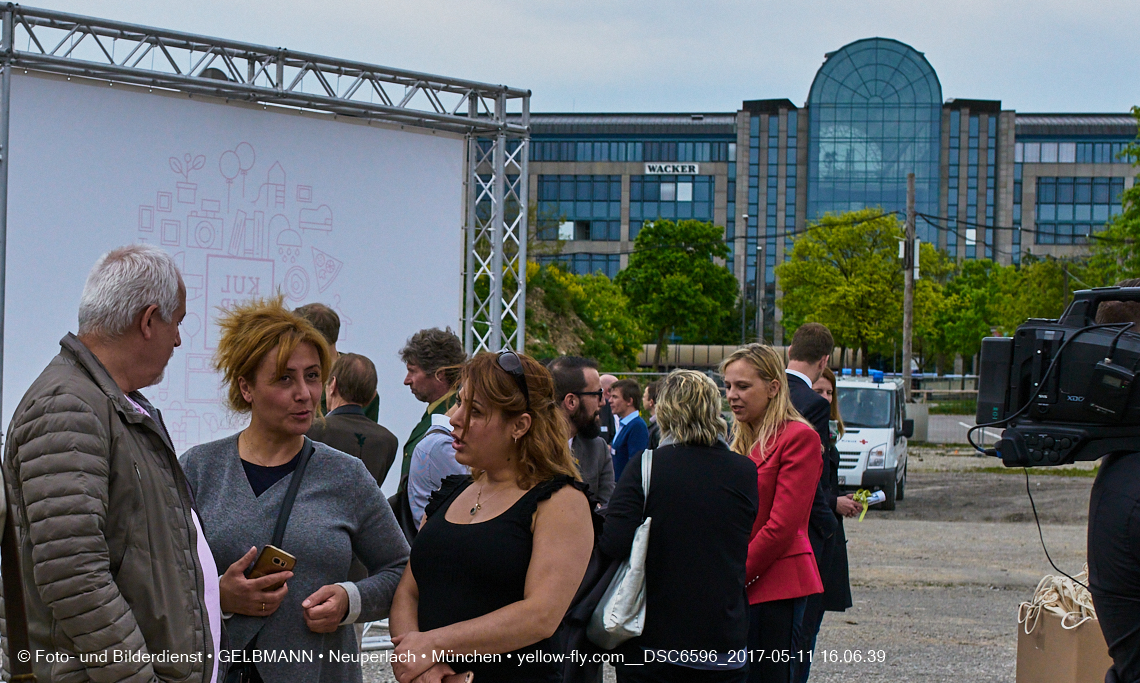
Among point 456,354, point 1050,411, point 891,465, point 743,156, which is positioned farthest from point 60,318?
point 743,156

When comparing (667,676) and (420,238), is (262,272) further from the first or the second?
(667,676)

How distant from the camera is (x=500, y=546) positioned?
2820 millimetres

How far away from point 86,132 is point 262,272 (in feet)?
6.26

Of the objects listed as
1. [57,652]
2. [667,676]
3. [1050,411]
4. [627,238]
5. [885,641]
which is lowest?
[885,641]

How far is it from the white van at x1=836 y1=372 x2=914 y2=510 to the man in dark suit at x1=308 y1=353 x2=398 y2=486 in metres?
11.2

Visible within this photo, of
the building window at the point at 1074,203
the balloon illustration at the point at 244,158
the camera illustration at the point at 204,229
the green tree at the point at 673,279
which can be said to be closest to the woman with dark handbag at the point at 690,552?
the camera illustration at the point at 204,229

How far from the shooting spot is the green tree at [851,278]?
4747 cm

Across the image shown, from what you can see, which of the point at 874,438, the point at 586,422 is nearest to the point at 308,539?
the point at 586,422

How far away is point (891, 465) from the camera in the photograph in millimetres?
15953

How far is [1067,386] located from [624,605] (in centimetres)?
178

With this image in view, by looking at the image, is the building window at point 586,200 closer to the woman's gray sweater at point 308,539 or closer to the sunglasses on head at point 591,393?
the sunglasses on head at point 591,393

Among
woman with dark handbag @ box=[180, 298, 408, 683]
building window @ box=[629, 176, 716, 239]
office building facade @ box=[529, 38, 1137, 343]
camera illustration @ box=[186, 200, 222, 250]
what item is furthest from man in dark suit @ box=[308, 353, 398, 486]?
building window @ box=[629, 176, 716, 239]

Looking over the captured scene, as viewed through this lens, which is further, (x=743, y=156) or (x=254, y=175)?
(x=743, y=156)

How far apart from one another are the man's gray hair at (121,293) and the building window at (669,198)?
275ft
